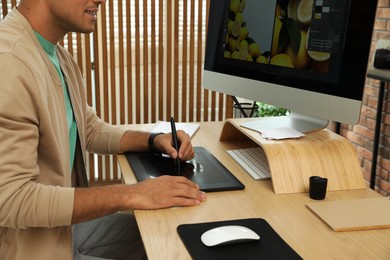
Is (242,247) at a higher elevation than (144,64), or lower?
lower

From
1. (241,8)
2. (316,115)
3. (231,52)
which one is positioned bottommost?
(316,115)

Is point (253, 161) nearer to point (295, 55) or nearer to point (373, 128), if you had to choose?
point (295, 55)

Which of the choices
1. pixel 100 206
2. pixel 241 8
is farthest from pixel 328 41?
pixel 100 206

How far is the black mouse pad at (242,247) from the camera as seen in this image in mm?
1143

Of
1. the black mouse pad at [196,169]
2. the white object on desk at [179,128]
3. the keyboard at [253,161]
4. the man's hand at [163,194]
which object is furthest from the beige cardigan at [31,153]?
the white object on desk at [179,128]

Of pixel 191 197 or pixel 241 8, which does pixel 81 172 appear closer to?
pixel 191 197

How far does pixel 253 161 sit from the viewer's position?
1.80m

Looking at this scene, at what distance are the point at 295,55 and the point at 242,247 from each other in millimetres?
760

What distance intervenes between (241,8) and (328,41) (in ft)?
1.73

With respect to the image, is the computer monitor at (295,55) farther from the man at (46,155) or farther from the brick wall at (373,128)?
the brick wall at (373,128)

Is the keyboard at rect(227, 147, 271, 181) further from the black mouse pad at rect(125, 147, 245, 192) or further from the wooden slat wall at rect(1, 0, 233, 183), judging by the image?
the wooden slat wall at rect(1, 0, 233, 183)

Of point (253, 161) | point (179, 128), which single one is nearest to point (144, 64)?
point (179, 128)

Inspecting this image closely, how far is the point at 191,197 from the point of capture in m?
1.44

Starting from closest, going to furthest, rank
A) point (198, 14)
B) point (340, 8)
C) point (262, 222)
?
point (262, 222)
point (340, 8)
point (198, 14)
